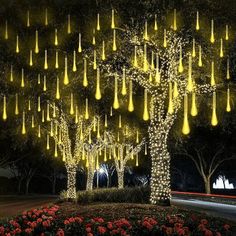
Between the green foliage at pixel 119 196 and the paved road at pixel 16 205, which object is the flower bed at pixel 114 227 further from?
the paved road at pixel 16 205

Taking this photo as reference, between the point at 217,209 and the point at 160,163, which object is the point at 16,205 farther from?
the point at 160,163

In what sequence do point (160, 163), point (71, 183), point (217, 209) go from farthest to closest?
point (217, 209) → point (71, 183) → point (160, 163)

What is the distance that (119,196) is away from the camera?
24.6 meters

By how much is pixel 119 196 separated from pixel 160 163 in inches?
215

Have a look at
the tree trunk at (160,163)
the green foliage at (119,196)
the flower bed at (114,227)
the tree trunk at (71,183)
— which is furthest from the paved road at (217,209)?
the flower bed at (114,227)

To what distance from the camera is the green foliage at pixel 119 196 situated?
24.0 meters

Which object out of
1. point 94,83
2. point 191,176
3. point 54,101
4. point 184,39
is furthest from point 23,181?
point 184,39

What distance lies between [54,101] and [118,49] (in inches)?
315

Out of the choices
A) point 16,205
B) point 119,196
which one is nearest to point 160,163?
point 119,196

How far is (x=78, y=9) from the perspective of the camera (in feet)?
65.5

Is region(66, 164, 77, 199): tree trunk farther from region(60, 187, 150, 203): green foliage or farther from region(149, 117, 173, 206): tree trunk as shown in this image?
region(149, 117, 173, 206): tree trunk

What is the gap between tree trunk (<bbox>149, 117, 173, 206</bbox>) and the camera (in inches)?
772

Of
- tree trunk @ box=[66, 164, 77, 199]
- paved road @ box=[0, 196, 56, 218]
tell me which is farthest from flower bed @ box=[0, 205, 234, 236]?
tree trunk @ box=[66, 164, 77, 199]

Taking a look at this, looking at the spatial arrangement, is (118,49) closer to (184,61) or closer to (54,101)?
(184,61)
